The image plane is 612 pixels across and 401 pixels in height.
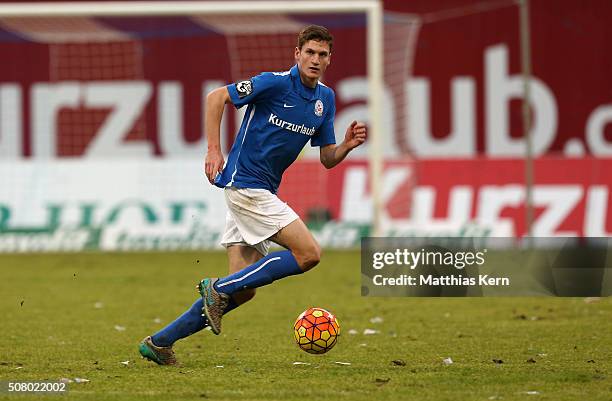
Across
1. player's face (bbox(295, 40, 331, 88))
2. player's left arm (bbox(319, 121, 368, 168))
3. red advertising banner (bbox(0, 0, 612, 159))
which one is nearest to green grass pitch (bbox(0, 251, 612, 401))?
player's left arm (bbox(319, 121, 368, 168))

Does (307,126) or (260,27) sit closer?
(307,126)

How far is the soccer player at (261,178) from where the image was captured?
8.96 m

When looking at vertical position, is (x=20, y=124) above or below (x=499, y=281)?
above

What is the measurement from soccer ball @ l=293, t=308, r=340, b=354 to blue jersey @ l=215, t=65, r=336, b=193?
97 cm

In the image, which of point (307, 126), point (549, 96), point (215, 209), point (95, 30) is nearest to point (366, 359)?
point (307, 126)

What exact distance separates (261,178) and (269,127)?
36 cm

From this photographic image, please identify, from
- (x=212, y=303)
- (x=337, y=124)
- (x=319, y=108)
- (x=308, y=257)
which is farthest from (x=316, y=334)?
(x=337, y=124)

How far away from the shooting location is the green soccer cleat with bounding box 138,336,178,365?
918cm

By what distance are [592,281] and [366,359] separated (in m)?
1.95

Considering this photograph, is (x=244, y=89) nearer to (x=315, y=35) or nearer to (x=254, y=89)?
(x=254, y=89)

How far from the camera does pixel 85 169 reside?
22.1 meters

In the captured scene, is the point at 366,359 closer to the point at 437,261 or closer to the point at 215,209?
the point at 437,261

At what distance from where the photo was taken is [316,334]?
9.15 m

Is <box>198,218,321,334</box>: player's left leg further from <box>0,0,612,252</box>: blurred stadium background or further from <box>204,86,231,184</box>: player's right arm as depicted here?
<box>0,0,612,252</box>: blurred stadium background
